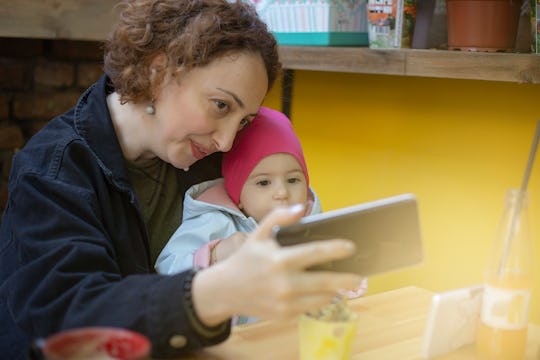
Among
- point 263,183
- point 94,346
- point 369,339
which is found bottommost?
point 369,339

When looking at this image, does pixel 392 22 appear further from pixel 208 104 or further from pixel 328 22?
pixel 208 104

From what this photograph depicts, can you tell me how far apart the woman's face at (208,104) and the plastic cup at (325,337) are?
497 mm

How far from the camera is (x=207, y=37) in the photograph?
1442 mm

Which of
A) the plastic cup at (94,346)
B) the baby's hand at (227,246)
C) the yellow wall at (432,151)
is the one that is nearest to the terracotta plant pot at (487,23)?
the yellow wall at (432,151)

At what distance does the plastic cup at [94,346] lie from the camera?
2.48 ft

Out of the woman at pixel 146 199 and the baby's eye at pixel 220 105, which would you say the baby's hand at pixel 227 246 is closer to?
the woman at pixel 146 199

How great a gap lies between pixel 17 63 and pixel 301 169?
148cm

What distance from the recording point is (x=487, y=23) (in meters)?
1.78

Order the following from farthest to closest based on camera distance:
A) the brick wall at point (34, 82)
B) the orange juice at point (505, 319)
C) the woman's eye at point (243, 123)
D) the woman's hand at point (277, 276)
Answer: the brick wall at point (34, 82)
the woman's eye at point (243, 123)
the orange juice at point (505, 319)
the woman's hand at point (277, 276)

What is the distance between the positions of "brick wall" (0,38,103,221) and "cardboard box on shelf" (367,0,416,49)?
121 centimetres

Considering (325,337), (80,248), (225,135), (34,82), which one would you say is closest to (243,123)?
(225,135)

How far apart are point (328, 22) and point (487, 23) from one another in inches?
19.2

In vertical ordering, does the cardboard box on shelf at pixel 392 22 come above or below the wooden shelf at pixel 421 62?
above

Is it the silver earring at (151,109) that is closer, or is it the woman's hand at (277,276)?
the woman's hand at (277,276)
